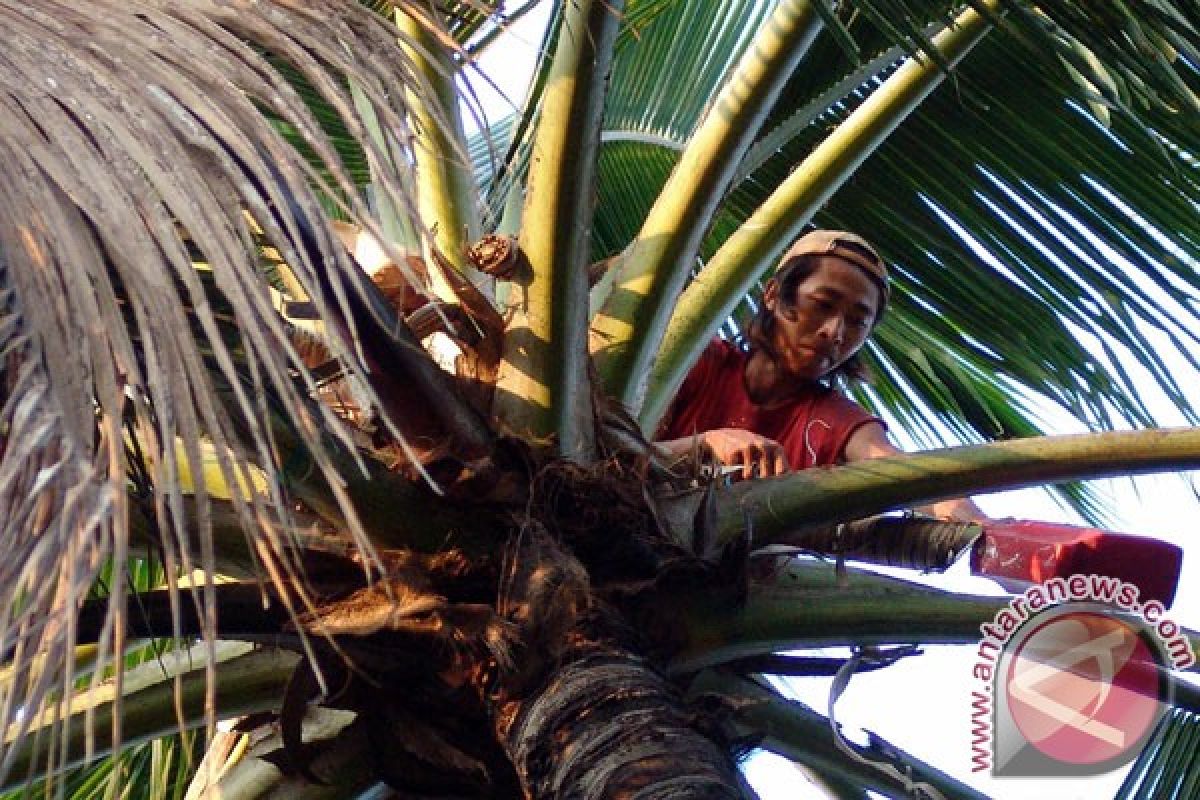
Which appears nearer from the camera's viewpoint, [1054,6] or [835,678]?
[1054,6]

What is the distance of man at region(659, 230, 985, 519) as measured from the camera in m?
3.31

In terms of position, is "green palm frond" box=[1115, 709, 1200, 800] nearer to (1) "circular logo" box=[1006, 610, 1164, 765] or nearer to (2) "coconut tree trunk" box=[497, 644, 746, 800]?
(1) "circular logo" box=[1006, 610, 1164, 765]

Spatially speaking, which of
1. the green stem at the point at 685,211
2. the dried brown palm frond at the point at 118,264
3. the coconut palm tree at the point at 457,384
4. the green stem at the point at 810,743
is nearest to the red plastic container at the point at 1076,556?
the coconut palm tree at the point at 457,384

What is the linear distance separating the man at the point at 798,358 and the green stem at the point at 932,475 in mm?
766

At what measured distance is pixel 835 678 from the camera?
2479mm

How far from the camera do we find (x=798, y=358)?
3.40 m

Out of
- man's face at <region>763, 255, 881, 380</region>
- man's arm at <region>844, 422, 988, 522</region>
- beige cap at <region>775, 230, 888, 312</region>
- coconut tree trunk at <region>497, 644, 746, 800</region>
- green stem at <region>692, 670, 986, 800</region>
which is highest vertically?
beige cap at <region>775, 230, 888, 312</region>

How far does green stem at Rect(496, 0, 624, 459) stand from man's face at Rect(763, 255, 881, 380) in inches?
36.5

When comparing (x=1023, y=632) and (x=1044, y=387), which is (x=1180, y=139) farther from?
(x=1023, y=632)

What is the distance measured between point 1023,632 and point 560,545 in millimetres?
769

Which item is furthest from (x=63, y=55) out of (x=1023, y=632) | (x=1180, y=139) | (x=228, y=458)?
(x=1180, y=139)

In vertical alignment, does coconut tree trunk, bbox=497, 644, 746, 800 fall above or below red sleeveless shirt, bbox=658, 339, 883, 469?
below

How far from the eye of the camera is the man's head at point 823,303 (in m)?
3.39

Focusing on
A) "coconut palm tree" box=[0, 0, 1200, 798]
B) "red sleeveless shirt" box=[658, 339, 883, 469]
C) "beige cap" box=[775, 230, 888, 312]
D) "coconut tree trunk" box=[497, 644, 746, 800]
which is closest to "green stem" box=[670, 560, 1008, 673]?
"coconut palm tree" box=[0, 0, 1200, 798]
